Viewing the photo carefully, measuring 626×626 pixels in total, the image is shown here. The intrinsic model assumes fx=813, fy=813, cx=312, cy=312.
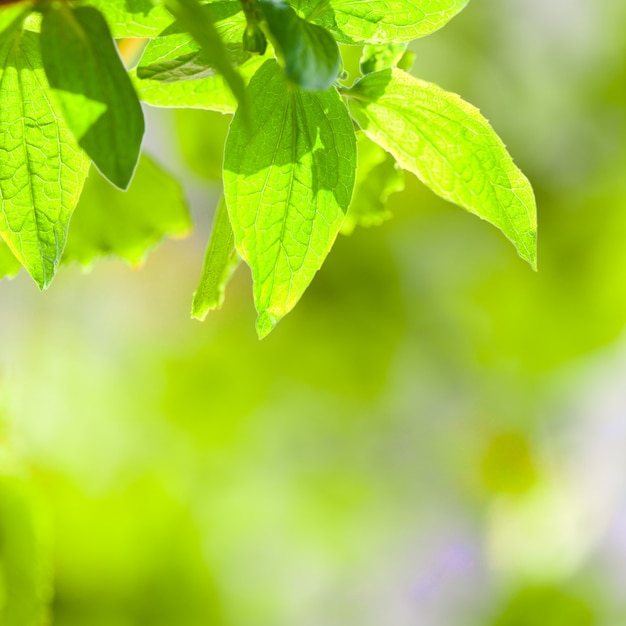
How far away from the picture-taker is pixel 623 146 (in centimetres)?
250

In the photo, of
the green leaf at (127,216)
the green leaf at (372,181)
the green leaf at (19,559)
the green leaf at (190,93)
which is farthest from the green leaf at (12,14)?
the green leaf at (19,559)

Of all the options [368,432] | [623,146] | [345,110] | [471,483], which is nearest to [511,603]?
[471,483]

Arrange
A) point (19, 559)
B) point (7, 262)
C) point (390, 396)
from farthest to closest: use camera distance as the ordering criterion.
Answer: point (390, 396) → point (19, 559) → point (7, 262)

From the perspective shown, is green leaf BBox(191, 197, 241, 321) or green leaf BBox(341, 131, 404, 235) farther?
green leaf BBox(341, 131, 404, 235)

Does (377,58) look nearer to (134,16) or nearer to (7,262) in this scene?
(134,16)

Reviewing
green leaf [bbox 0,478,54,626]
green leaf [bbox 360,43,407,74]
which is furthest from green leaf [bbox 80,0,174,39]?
green leaf [bbox 0,478,54,626]

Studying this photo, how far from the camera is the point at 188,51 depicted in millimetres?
358

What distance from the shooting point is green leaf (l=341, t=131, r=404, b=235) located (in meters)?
0.52

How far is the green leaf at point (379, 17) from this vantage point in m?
0.37

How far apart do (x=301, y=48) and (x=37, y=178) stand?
0.46 feet

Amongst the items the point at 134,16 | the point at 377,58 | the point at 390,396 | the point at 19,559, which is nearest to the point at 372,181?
the point at 377,58

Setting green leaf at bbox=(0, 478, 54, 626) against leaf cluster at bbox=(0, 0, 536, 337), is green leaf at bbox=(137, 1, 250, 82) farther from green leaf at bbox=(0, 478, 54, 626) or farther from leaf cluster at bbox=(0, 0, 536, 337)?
green leaf at bbox=(0, 478, 54, 626)

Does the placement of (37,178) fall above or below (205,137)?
below

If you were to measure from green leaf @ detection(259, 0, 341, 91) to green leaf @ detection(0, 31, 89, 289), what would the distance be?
0.11 meters
